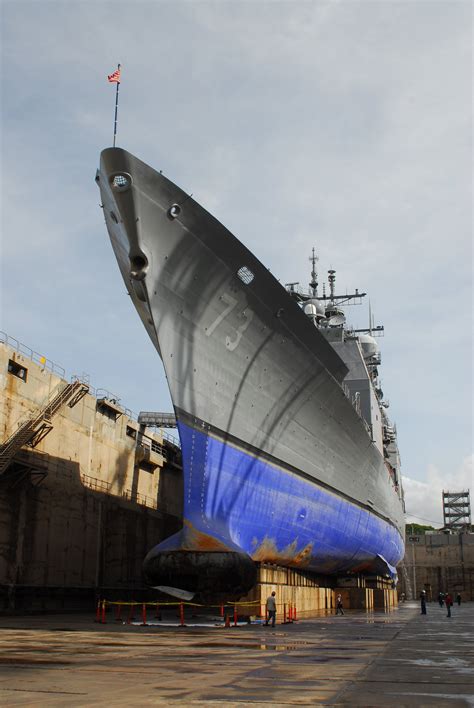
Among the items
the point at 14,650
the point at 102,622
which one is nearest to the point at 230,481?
the point at 102,622

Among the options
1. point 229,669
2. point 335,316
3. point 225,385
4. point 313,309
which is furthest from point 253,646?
point 335,316

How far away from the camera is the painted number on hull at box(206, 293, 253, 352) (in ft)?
49.1

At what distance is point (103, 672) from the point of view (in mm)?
6613

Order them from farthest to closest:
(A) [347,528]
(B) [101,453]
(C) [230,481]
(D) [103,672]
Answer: (B) [101,453]
(A) [347,528]
(C) [230,481]
(D) [103,672]

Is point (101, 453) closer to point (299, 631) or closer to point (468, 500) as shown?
point (299, 631)

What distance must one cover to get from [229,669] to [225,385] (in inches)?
341

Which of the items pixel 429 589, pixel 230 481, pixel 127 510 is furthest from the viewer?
pixel 429 589

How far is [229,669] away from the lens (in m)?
7.02

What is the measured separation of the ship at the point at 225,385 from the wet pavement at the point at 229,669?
7.62 feet

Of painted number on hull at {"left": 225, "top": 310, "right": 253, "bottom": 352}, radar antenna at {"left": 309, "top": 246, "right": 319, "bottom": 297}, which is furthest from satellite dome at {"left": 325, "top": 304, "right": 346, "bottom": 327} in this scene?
painted number on hull at {"left": 225, "top": 310, "right": 253, "bottom": 352}

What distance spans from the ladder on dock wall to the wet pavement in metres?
7.41

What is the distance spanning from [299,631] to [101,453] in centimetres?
1451

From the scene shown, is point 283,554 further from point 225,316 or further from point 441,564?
point 441,564

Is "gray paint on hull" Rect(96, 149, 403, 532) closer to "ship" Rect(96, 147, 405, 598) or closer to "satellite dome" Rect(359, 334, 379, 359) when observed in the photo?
"ship" Rect(96, 147, 405, 598)
